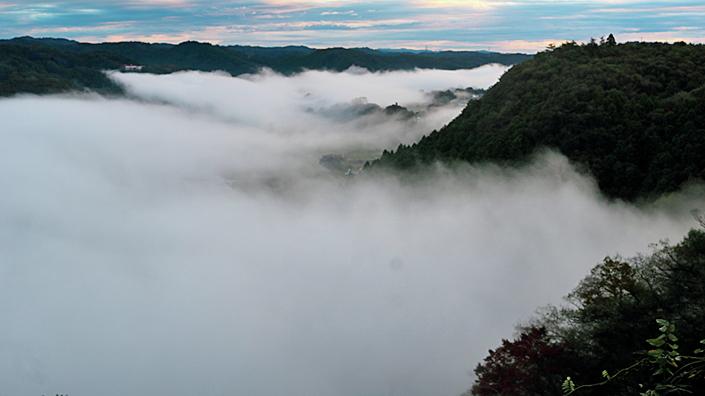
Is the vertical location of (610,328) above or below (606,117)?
below

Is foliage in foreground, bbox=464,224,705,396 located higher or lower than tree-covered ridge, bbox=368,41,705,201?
lower

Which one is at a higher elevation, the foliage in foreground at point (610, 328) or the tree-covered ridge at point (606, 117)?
the tree-covered ridge at point (606, 117)

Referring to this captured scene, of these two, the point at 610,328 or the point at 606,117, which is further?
the point at 606,117

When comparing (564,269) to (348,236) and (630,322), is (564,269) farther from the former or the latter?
(348,236)

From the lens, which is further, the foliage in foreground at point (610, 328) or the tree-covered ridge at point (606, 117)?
the tree-covered ridge at point (606, 117)
